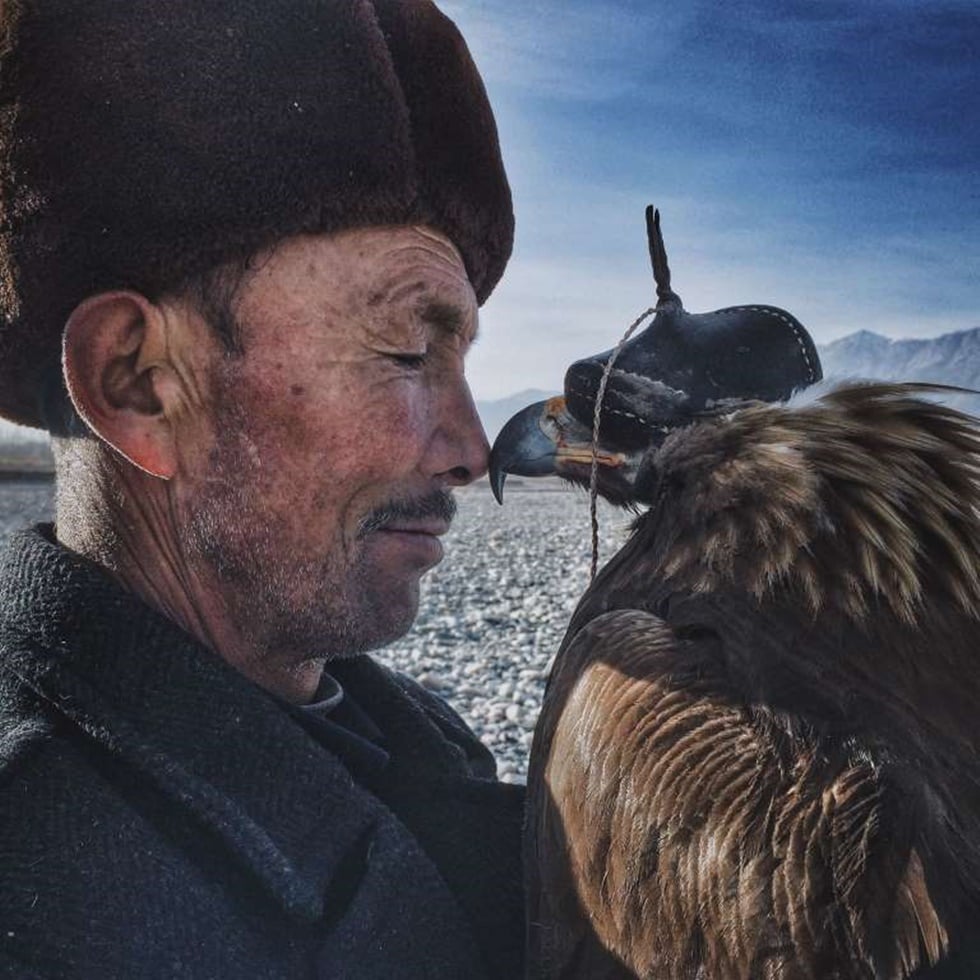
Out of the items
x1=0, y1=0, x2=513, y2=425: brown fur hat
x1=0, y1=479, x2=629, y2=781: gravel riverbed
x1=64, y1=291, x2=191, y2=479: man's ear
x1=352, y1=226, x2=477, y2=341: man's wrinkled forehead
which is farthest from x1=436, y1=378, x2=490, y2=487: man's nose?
x1=0, y1=479, x2=629, y2=781: gravel riverbed

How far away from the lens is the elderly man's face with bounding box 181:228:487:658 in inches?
66.4

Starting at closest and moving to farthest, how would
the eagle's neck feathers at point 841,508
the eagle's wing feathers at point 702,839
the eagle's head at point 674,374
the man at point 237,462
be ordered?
the eagle's wing feathers at point 702,839 < the man at point 237,462 < the eagle's neck feathers at point 841,508 < the eagle's head at point 674,374

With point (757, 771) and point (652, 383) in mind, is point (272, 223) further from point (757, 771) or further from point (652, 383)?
point (757, 771)

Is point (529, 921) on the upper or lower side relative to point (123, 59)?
lower

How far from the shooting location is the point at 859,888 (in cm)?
131

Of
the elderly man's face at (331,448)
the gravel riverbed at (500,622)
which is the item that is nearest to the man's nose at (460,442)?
the elderly man's face at (331,448)

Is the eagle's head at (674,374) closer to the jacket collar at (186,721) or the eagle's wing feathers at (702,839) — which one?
the eagle's wing feathers at (702,839)

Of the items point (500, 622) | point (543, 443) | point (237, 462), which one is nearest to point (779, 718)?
point (237, 462)

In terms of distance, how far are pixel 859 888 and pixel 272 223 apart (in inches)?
47.1

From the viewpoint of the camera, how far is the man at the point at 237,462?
1466 mm

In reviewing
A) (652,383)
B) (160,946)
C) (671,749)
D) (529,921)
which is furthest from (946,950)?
(652,383)

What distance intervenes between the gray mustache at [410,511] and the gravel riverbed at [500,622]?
61 cm

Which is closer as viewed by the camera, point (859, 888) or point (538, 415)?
point (859, 888)

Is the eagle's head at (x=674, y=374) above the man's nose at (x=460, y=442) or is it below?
above
